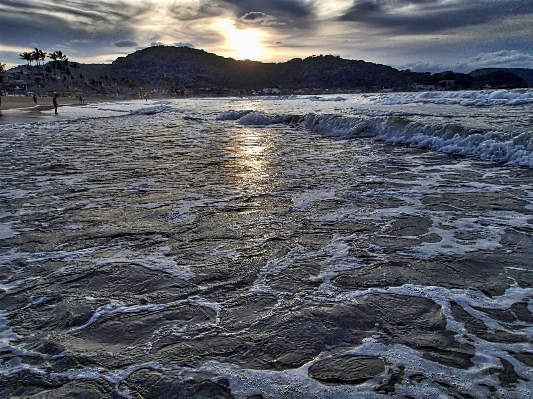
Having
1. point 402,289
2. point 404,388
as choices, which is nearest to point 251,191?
point 402,289

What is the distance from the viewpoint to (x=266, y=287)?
149 inches

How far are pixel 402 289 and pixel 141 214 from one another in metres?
4.32

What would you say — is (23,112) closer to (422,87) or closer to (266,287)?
(266,287)

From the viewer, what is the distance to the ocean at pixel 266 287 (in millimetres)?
2602

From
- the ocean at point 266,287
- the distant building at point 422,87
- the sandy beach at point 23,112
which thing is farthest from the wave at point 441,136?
the distant building at point 422,87

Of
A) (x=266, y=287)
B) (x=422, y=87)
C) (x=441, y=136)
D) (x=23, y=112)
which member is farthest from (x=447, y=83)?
(x=266, y=287)

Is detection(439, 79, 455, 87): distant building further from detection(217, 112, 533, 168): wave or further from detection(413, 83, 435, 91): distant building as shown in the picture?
detection(217, 112, 533, 168): wave

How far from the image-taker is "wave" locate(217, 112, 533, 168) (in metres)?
11.0

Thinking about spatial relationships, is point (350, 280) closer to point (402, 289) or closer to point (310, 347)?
point (402, 289)

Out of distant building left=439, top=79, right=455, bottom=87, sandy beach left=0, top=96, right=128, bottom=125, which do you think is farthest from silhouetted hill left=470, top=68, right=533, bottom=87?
sandy beach left=0, top=96, right=128, bottom=125

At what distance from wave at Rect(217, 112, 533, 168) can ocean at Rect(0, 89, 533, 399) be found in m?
2.87

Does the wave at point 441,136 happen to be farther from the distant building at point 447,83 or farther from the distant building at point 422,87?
the distant building at point 422,87

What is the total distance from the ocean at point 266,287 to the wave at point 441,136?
287cm

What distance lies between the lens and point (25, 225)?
18.3ft
